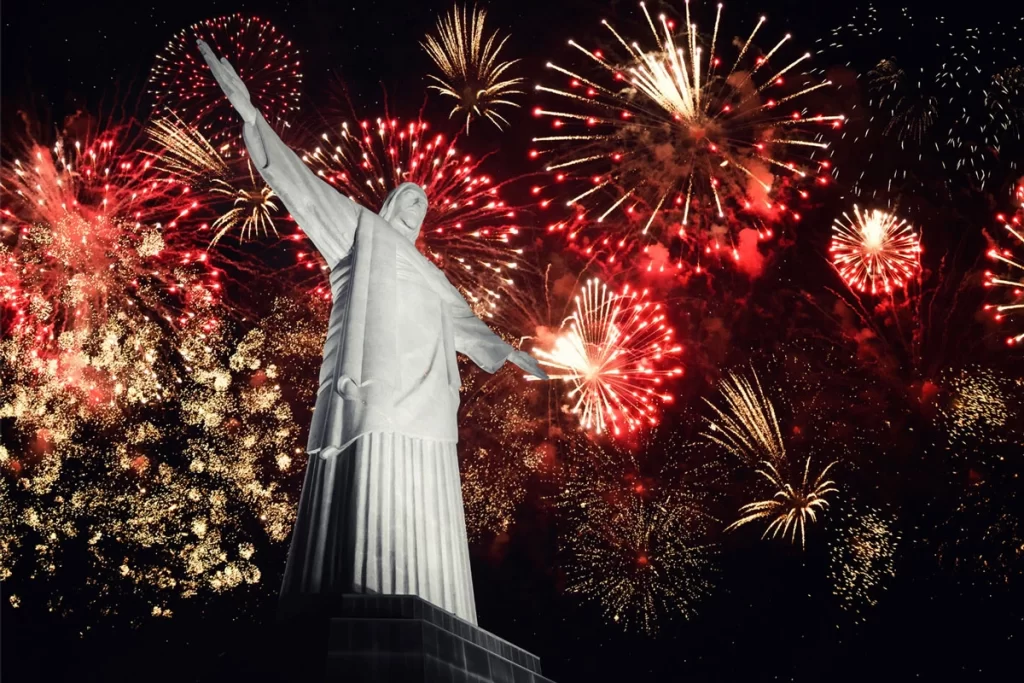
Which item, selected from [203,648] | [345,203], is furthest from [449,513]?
[203,648]

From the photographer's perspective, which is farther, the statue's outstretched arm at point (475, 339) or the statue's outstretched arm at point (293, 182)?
the statue's outstretched arm at point (475, 339)

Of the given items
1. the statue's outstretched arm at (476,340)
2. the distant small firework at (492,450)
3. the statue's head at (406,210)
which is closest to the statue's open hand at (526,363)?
the statue's outstretched arm at (476,340)

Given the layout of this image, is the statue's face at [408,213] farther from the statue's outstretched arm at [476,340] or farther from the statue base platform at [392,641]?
the statue base platform at [392,641]

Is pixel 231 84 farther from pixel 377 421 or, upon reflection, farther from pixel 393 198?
pixel 377 421

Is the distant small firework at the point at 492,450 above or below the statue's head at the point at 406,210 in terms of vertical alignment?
above

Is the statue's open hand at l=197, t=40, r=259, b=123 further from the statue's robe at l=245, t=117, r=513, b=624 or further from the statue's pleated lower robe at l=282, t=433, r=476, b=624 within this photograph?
the statue's pleated lower robe at l=282, t=433, r=476, b=624

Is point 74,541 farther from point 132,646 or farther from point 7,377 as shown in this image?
point 7,377

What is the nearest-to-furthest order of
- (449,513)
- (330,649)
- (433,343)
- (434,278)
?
1. (330,649)
2. (449,513)
3. (433,343)
4. (434,278)
